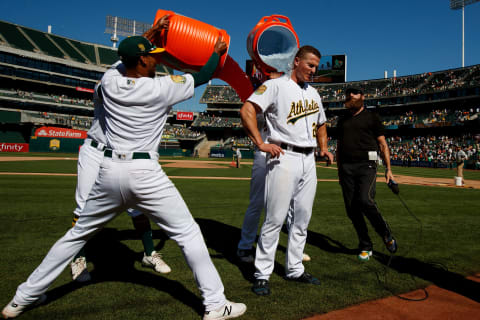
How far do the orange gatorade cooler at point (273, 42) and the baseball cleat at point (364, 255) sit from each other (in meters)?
2.44

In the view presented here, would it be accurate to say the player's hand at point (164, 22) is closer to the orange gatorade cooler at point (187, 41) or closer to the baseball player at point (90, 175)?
the baseball player at point (90, 175)

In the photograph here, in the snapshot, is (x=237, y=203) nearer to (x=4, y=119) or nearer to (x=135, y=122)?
(x=135, y=122)

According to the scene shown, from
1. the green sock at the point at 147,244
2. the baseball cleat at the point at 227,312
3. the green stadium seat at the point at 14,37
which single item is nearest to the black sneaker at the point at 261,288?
the baseball cleat at the point at 227,312

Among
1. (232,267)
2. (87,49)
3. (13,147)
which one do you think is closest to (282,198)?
(232,267)

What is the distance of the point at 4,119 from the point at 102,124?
45.8m

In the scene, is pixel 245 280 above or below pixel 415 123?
below

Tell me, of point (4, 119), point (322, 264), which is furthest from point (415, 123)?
point (4, 119)

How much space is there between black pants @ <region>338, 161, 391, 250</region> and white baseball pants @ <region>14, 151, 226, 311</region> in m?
2.27

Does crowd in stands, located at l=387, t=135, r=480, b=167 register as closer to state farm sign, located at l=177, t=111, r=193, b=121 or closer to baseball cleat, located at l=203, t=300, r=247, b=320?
baseball cleat, located at l=203, t=300, r=247, b=320

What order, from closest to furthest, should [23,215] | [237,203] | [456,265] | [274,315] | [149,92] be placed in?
[149,92]
[274,315]
[456,265]
[23,215]
[237,203]

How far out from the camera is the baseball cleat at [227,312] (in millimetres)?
2113

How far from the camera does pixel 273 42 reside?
3520 mm

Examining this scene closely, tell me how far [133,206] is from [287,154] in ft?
4.54

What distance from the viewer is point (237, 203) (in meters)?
7.32
